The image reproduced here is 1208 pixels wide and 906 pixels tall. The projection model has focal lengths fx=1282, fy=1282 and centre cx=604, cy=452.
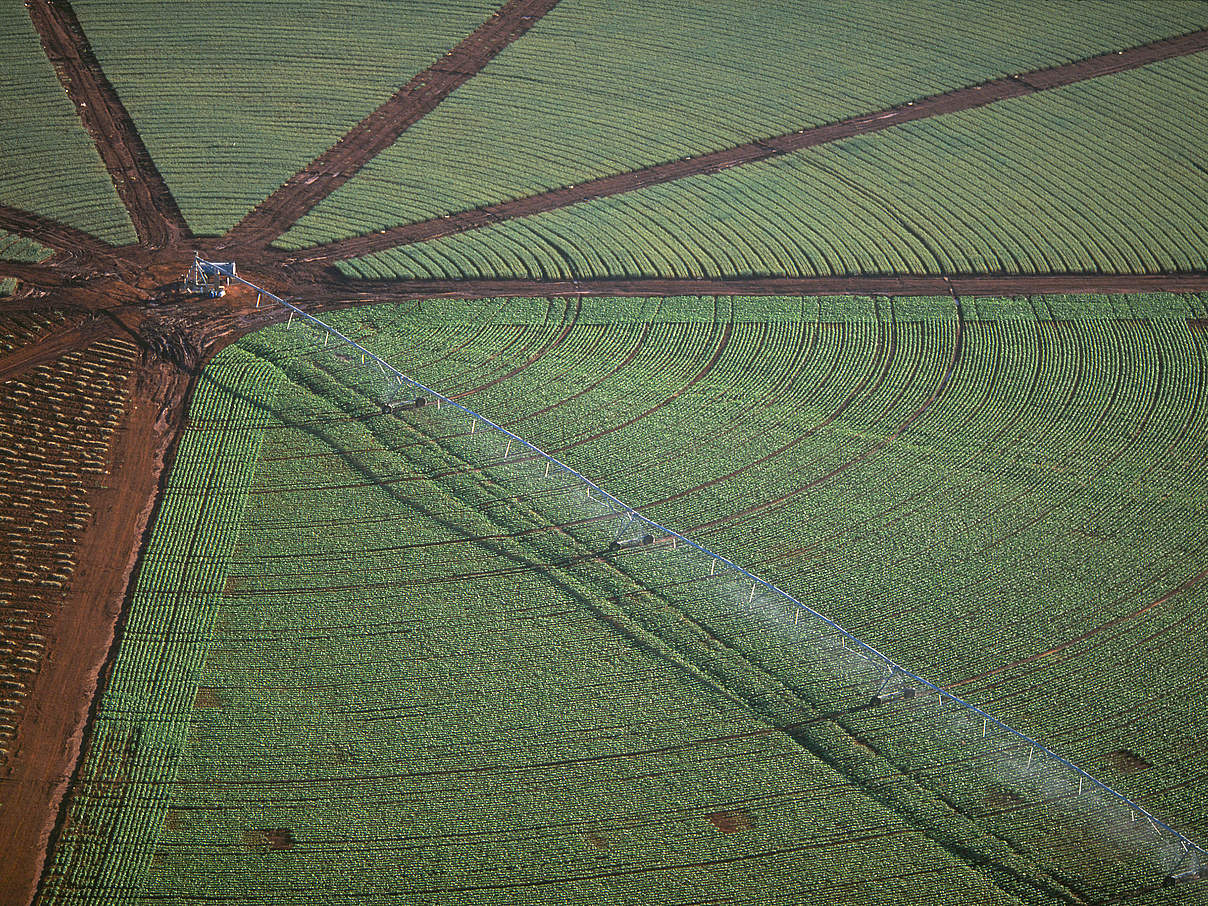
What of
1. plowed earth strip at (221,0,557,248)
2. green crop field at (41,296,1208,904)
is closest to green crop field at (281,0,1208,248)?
plowed earth strip at (221,0,557,248)

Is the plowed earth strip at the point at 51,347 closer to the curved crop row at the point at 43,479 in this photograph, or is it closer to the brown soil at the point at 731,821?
the curved crop row at the point at 43,479

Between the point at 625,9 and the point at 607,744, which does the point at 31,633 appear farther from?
the point at 625,9

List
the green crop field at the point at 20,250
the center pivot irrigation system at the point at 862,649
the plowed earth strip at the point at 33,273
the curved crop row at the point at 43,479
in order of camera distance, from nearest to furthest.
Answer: the center pivot irrigation system at the point at 862,649 < the curved crop row at the point at 43,479 < the plowed earth strip at the point at 33,273 < the green crop field at the point at 20,250

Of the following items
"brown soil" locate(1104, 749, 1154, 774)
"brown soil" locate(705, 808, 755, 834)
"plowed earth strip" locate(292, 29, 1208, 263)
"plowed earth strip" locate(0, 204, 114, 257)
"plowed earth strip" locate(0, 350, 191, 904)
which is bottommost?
"plowed earth strip" locate(0, 350, 191, 904)

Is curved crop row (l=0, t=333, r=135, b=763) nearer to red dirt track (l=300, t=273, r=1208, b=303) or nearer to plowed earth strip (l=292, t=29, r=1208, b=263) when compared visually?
red dirt track (l=300, t=273, r=1208, b=303)

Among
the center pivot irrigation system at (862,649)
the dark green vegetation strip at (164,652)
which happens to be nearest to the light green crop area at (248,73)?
the center pivot irrigation system at (862,649)

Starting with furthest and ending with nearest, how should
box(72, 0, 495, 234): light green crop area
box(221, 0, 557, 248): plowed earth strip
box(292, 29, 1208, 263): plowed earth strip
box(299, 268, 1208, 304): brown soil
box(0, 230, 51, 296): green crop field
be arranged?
box(72, 0, 495, 234): light green crop area
box(221, 0, 557, 248): plowed earth strip
box(292, 29, 1208, 263): plowed earth strip
box(299, 268, 1208, 304): brown soil
box(0, 230, 51, 296): green crop field
